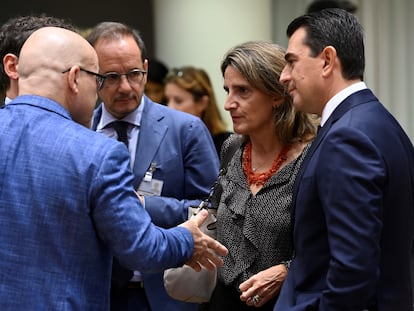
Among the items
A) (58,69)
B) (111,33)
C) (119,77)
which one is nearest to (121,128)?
(119,77)

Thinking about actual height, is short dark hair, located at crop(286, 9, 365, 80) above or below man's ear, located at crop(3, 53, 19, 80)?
above

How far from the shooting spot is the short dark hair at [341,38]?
2.26 m

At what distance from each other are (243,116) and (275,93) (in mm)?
140

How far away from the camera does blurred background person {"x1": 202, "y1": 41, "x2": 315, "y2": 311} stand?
2.67 metres

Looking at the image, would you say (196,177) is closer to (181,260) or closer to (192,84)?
(181,260)

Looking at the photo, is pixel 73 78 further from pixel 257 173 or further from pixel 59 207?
pixel 257 173

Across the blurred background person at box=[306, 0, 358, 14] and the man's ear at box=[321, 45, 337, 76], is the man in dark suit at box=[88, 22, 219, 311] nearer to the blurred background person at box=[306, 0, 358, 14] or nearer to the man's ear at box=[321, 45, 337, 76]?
the man's ear at box=[321, 45, 337, 76]

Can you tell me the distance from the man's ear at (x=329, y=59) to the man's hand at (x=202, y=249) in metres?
0.62

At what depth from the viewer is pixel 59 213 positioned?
7.11ft

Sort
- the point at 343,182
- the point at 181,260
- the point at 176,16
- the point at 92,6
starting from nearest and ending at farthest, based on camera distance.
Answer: the point at 343,182, the point at 181,260, the point at 176,16, the point at 92,6

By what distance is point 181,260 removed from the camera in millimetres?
2383

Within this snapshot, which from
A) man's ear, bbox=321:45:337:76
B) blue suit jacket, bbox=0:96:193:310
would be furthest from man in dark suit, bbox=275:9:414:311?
blue suit jacket, bbox=0:96:193:310

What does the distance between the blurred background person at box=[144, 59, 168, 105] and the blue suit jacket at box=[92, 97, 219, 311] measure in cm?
244

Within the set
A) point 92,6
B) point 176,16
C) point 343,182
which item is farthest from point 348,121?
point 92,6
